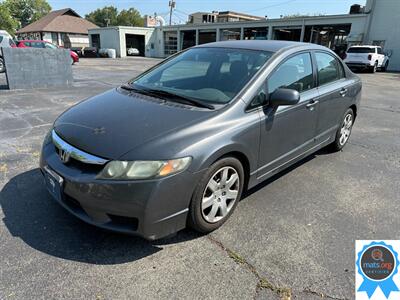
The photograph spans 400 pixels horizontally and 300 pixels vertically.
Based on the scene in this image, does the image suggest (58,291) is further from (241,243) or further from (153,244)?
(241,243)

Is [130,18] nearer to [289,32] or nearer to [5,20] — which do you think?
[5,20]

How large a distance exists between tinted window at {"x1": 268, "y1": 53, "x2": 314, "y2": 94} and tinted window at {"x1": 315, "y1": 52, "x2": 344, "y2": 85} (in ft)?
0.88

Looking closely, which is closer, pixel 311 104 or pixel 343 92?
pixel 311 104

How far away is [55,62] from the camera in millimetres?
10523

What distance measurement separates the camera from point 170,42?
4509 centimetres

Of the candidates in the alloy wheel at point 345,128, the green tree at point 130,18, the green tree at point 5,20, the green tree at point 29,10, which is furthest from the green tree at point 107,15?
the alloy wheel at point 345,128

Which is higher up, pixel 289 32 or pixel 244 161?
pixel 289 32

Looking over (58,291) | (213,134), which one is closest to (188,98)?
(213,134)

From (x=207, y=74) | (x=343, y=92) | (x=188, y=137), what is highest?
(x=207, y=74)

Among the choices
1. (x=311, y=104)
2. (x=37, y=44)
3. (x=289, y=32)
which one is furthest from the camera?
(x=289, y=32)

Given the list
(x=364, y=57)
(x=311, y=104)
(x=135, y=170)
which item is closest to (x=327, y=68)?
(x=311, y=104)

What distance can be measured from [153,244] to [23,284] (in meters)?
0.97

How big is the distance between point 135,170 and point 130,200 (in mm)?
A: 216

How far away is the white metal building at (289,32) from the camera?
25.9 metres
